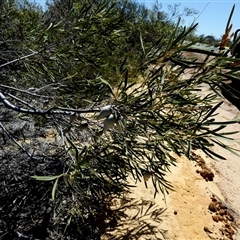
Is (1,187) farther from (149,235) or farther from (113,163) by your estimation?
(149,235)

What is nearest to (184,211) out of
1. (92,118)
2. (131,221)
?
(131,221)

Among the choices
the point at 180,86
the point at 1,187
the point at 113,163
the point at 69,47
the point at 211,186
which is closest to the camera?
the point at 180,86

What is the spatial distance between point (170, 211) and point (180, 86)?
209 centimetres

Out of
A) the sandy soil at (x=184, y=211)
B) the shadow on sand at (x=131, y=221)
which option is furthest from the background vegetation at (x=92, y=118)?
the sandy soil at (x=184, y=211)

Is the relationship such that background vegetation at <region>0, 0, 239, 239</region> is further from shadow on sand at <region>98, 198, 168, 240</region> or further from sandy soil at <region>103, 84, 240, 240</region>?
sandy soil at <region>103, 84, 240, 240</region>

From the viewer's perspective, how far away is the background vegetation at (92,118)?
1.27 m

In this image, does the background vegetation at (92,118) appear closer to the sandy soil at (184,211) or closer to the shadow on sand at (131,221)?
the shadow on sand at (131,221)

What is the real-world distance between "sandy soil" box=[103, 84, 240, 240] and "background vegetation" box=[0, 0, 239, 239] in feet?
0.72

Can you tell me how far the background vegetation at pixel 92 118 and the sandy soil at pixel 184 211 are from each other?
0.72 ft

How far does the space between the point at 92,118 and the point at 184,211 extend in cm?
162

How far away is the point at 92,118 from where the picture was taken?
2.21 meters

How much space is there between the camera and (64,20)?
2.76 m

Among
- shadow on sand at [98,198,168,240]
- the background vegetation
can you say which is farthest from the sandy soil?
the background vegetation

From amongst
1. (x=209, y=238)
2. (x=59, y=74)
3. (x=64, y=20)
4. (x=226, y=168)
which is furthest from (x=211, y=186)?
(x=64, y=20)
